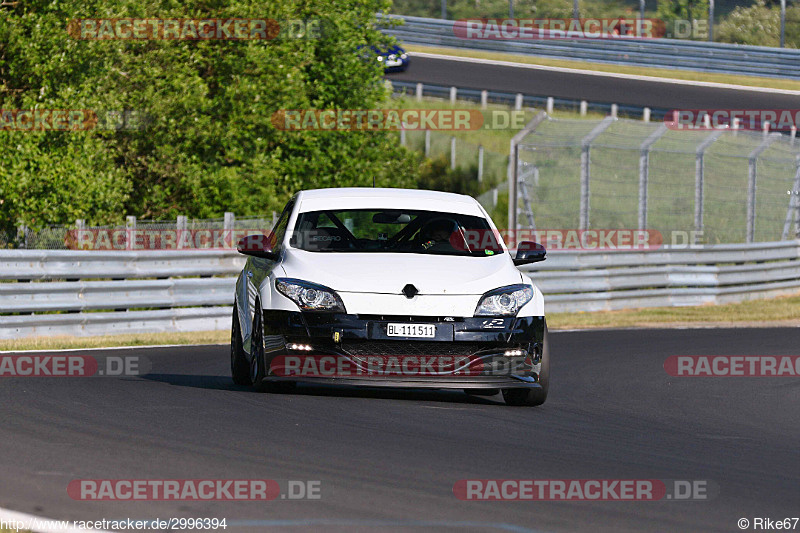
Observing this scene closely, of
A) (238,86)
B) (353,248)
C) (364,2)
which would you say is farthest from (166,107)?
(353,248)

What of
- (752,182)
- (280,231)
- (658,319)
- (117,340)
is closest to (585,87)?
(752,182)

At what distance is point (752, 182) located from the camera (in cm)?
2608

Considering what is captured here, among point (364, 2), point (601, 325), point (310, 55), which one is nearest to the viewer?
point (601, 325)

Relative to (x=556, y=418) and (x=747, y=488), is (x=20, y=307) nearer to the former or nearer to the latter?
(x=556, y=418)

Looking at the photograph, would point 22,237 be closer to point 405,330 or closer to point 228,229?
point 228,229

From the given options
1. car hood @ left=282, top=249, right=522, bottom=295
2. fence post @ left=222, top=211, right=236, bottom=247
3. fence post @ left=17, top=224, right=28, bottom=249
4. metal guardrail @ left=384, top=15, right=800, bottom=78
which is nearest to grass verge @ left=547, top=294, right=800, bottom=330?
fence post @ left=222, top=211, right=236, bottom=247

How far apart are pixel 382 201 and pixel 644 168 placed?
1425cm

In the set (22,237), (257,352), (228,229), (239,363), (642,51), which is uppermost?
(257,352)

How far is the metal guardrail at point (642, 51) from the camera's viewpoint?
4469 cm

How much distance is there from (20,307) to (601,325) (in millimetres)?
8639

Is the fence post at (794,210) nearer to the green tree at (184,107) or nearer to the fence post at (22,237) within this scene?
the green tree at (184,107)

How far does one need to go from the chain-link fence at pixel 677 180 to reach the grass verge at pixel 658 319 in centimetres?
185

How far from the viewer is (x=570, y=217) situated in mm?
26781

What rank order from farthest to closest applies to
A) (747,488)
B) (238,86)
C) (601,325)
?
(238,86) < (601,325) < (747,488)
